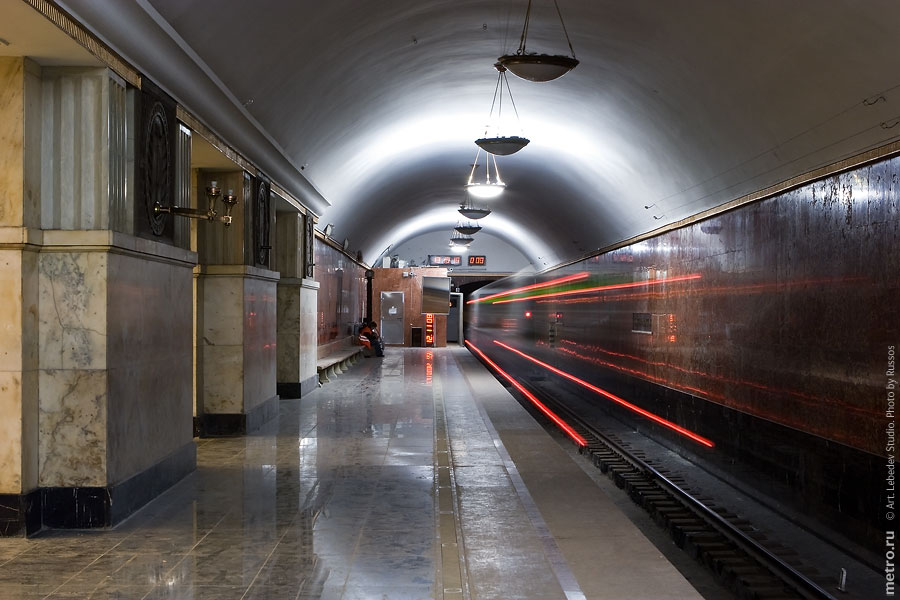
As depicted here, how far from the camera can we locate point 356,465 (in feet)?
26.0

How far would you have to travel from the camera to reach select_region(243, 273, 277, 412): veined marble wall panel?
991 cm

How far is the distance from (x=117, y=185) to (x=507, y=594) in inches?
146

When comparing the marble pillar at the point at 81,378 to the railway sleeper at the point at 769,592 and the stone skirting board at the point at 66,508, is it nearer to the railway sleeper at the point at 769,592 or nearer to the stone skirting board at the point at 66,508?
the stone skirting board at the point at 66,508

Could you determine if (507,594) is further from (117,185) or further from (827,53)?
(827,53)

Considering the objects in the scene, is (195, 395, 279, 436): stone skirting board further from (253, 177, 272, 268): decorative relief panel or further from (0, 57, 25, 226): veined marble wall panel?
(0, 57, 25, 226): veined marble wall panel

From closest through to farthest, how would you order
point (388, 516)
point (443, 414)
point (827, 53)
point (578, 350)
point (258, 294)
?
point (388, 516)
point (827, 53)
point (258, 294)
point (443, 414)
point (578, 350)

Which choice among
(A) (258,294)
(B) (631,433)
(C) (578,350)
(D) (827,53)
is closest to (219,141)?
(A) (258,294)

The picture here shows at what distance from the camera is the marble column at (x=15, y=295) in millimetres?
5379

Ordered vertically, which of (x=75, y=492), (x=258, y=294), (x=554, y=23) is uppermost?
(x=554, y=23)

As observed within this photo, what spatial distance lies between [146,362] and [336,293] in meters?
14.6

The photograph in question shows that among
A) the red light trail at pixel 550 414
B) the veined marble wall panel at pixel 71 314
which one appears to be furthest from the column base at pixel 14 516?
the red light trail at pixel 550 414

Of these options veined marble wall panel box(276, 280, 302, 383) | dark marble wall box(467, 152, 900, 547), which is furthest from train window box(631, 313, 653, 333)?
veined marble wall panel box(276, 280, 302, 383)

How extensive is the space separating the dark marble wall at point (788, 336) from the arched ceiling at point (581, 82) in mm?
528

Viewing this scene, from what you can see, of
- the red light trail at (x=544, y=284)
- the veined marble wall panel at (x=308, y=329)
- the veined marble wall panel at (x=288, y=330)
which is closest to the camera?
the veined marble wall panel at (x=288, y=330)
